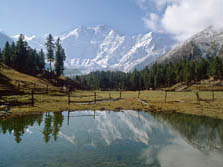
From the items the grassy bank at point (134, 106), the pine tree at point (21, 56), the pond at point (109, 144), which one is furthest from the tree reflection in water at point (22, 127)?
the pine tree at point (21, 56)

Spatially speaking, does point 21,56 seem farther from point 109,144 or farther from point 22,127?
point 109,144

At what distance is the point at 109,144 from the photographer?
17484 mm

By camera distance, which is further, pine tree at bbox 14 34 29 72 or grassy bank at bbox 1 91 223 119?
pine tree at bbox 14 34 29 72

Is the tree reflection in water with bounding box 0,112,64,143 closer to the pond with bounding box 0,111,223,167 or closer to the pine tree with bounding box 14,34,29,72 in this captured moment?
the pond with bounding box 0,111,223,167

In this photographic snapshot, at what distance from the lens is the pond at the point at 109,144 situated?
13.4m

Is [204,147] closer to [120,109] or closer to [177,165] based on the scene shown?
[177,165]

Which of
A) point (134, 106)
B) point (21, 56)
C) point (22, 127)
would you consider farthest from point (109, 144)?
point (21, 56)

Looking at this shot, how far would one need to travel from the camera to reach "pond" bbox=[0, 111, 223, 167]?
13.4 m

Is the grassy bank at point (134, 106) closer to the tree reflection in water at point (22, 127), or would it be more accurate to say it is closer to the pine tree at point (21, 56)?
the tree reflection in water at point (22, 127)

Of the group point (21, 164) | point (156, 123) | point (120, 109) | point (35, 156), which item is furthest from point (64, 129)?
point (120, 109)

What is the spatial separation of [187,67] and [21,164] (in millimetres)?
126444

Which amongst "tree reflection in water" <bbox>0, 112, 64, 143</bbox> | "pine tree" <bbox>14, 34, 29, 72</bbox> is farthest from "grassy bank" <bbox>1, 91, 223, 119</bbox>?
"pine tree" <bbox>14, 34, 29, 72</bbox>

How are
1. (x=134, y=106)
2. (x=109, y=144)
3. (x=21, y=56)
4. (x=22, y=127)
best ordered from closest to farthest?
1. (x=109, y=144)
2. (x=22, y=127)
3. (x=134, y=106)
4. (x=21, y=56)

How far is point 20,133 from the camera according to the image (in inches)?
805
